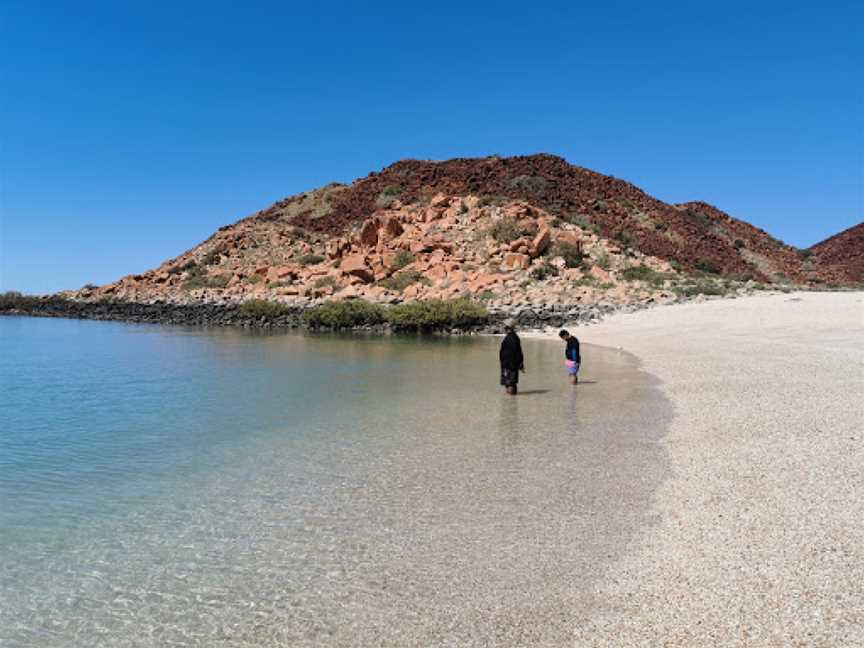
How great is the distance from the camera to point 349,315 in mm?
39344

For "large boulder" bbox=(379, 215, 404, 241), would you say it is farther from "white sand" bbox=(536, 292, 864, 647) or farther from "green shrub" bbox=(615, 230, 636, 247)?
"white sand" bbox=(536, 292, 864, 647)

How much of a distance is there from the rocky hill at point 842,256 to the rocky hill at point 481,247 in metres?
0.47

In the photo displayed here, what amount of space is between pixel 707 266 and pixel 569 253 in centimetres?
1419

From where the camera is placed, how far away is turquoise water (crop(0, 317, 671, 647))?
4.76 meters

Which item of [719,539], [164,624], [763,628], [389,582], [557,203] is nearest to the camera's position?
[763,628]

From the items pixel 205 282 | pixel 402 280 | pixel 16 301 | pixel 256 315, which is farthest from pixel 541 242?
pixel 16 301

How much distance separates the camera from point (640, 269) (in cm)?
4388

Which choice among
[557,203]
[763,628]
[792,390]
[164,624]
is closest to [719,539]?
[763,628]

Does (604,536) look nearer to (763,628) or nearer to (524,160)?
(763,628)

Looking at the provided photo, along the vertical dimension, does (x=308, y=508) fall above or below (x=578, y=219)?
below

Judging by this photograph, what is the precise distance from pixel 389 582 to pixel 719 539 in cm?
287

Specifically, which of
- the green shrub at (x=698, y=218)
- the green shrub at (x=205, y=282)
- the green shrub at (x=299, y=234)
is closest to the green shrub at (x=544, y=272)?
the green shrub at (x=299, y=234)

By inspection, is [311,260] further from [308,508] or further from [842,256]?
[842,256]

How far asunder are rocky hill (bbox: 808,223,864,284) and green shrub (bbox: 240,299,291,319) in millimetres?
46205
